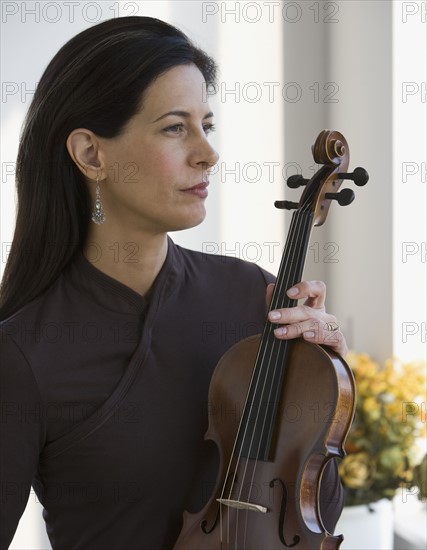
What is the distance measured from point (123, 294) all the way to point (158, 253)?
8 centimetres

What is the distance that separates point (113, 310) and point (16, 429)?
0.21 m

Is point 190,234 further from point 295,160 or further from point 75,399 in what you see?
point 75,399

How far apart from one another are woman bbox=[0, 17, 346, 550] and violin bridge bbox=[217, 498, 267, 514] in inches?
4.3

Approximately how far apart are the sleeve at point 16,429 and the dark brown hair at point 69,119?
119 millimetres

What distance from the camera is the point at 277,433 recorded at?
1.10 metres

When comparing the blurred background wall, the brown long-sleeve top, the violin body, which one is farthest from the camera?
the blurred background wall

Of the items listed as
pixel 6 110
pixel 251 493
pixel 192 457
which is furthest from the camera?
pixel 6 110

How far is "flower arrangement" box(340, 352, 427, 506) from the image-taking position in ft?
7.00

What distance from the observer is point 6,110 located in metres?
2.25

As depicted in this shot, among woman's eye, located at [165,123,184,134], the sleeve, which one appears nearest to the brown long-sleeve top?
the sleeve

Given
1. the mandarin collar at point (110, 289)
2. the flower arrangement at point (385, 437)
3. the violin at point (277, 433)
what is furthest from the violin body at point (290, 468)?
the flower arrangement at point (385, 437)

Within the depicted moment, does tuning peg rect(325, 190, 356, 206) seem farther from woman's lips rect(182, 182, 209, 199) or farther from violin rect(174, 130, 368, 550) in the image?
woman's lips rect(182, 182, 209, 199)

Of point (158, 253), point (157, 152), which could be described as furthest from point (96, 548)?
point (157, 152)

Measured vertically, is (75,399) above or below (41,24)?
below
